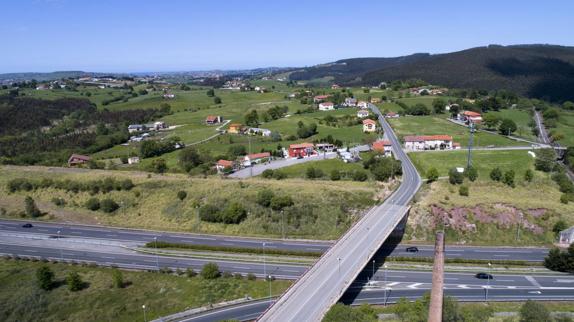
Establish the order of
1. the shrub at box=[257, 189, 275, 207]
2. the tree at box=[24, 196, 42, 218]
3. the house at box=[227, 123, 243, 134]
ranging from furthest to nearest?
the house at box=[227, 123, 243, 134] → the tree at box=[24, 196, 42, 218] → the shrub at box=[257, 189, 275, 207]

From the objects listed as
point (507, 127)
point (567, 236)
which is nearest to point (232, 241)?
point (567, 236)

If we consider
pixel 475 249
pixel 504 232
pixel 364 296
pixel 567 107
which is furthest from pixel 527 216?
pixel 567 107

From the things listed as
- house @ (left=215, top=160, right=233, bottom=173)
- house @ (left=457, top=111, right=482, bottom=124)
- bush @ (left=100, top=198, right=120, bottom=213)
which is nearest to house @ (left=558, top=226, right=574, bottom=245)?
house @ (left=215, top=160, right=233, bottom=173)

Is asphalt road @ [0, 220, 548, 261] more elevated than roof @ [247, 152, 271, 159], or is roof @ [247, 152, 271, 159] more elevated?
roof @ [247, 152, 271, 159]

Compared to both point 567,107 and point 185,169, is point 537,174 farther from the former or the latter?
point 567,107

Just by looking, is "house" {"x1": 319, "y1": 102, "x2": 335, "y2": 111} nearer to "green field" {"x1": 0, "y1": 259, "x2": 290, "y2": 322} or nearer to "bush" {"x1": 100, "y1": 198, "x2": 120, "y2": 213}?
"bush" {"x1": 100, "y1": 198, "x2": 120, "y2": 213}

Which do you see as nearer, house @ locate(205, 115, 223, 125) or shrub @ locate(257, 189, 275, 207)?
shrub @ locate(257, 189, 275, 207)

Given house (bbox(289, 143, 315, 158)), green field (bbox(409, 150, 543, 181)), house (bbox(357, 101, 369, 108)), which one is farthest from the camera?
house (bbox(357, 101, 369, 108))
